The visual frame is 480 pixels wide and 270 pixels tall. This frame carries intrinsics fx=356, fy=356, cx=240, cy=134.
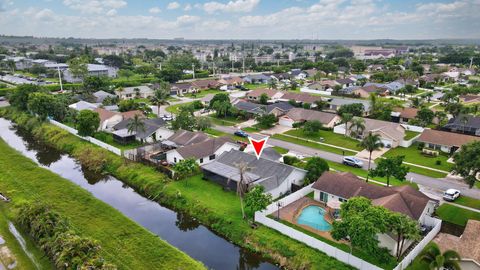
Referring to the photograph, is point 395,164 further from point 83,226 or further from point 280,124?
point 280,124

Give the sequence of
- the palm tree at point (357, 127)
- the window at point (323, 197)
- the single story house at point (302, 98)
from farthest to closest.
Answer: the single story house at point (302, 98) < the palm tree at point (357, 127) < the window at point (323, 197)

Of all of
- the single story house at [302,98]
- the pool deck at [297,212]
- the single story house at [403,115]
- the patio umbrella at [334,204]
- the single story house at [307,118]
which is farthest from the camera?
the single story house at [302,98]

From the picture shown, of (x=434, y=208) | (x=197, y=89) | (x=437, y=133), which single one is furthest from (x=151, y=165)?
(x=197, y=89)

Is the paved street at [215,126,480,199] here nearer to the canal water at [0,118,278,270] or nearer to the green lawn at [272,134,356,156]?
the green lawn at [272,134,356,156]

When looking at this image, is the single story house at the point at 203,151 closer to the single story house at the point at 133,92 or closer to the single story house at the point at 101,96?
the single story house at the point at 101,96

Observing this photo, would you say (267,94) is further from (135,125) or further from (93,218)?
(93,218)

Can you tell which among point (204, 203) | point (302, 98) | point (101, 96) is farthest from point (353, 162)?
point (101, 96)

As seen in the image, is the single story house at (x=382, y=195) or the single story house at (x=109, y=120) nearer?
the single story house at (x=382, y=195)

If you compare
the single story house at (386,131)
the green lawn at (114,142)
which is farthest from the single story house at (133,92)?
the single story house at (386,131)
